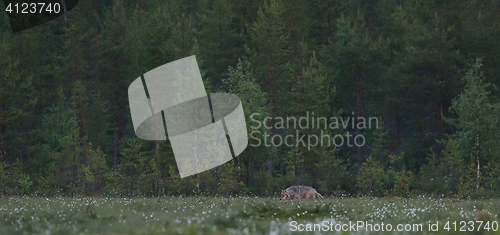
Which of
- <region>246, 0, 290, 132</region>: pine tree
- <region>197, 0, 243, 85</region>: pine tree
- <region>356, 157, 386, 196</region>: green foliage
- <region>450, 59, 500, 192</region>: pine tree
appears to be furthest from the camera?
<region>197, 0, 243, 85</region>: pine tree

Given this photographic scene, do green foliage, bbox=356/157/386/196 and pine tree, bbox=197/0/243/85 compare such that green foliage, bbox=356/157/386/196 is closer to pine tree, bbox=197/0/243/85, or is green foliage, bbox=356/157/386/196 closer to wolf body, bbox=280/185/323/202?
wolf body, bbox=280/185/323/202

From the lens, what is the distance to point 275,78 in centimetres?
5069

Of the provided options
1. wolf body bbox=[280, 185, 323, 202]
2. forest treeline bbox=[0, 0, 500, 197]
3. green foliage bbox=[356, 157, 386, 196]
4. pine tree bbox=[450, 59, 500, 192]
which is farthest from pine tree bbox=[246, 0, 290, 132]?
wolf body bbox=[280, 185, 323, 202]

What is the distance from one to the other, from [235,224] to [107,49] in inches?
1860

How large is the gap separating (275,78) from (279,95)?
198 centimetres

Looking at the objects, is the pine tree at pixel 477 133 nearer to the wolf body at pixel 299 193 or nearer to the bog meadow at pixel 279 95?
the bog meadow at pixel 279 95

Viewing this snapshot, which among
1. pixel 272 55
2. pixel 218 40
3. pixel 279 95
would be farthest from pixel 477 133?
pixel 218 40

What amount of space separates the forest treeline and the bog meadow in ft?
0.54

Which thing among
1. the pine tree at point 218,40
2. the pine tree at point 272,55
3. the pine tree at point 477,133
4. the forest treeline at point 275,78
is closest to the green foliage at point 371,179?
the forest treeline at point 275,78

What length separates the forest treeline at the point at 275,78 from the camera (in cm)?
4003

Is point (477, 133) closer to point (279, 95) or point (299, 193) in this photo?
point (299, 193)

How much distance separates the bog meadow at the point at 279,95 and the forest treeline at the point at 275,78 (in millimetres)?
165

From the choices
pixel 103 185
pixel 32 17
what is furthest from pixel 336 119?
pixel 32 17

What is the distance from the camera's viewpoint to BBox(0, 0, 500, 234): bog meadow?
35188 mm
